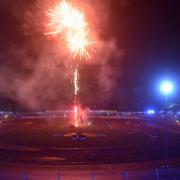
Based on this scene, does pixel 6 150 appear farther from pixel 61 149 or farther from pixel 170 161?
pixel 170 161

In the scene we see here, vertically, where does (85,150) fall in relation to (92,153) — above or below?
above

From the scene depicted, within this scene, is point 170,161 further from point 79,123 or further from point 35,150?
point 79,123

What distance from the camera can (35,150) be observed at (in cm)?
4647

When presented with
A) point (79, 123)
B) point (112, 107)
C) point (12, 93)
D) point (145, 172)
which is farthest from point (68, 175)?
point (112, 107)

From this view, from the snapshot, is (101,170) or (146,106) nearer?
(101,170)

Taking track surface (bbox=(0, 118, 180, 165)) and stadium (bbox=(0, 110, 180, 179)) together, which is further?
track surface (bbox=(0, 118, 180, 165))

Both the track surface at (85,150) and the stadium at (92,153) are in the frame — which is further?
the track surface at (85,150)

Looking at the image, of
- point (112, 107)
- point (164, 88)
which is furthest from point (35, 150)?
point (112, 107)

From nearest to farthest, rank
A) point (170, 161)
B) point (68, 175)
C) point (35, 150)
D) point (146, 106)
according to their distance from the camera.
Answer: point (68, 175) < point (170, 161) < point (35, 150) < point (146, 106)

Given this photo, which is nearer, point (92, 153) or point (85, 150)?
point (92, 153)

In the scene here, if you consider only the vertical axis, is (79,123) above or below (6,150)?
above

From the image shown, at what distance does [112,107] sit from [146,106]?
49.8ft

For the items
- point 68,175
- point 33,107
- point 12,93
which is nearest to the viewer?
point 68,175

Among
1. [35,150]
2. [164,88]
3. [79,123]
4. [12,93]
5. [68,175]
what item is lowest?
[68,175]
